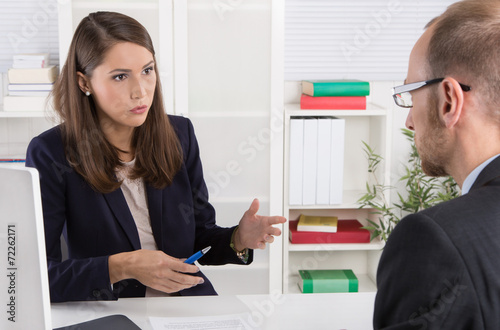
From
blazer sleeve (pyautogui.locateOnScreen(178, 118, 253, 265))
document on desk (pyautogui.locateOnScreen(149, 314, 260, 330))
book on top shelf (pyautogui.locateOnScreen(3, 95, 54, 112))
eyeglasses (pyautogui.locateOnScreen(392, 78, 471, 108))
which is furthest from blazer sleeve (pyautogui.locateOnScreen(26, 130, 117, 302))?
book on top shelf (pyautogui.locateOnScreen(3, 95, 54, 112))

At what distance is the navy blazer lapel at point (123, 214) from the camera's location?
171 centimetres

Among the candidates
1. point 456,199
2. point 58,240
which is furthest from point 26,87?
point 456,199

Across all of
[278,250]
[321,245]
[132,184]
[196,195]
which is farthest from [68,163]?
[321,245]

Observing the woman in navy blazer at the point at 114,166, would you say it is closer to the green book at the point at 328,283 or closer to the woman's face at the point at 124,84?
the woman's face at the point at 124,84

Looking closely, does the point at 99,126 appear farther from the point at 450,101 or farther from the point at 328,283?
the point at 328,283

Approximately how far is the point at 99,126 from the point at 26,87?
1.03 meters

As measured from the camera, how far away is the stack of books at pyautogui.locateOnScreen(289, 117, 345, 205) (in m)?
2.83

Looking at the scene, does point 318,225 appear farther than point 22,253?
Yes

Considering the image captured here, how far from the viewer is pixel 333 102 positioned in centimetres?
286

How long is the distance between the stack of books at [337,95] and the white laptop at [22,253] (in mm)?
2032

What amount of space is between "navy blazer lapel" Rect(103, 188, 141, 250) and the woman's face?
8.8 inches

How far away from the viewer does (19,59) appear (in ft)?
8.79

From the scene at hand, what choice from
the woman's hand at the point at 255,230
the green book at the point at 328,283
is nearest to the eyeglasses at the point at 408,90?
the woman's hand at the point at 255,230

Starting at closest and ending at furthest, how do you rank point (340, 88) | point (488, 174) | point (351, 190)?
point (488, 174) → point (340, 88) → point (351, 190)
